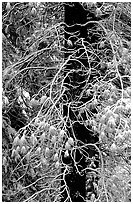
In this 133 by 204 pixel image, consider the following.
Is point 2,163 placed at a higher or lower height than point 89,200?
higher

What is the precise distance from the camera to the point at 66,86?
3006 mm

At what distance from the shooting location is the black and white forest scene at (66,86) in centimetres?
285

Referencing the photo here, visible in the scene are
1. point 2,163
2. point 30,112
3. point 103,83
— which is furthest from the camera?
point 30,112

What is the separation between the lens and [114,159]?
3094 mm

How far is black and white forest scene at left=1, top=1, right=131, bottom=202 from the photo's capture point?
2.85 meters

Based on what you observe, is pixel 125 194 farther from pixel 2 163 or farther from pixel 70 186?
pixel 2 163

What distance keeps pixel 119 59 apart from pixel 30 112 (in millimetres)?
992

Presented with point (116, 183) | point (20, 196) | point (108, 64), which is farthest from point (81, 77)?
point (20, 196)

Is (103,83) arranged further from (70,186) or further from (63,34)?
(70,186)

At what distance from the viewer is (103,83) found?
9.06 ft

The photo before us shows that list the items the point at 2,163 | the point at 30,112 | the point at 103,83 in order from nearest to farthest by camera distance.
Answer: the point at 103,83
the point at 2,163
the point at 30,112

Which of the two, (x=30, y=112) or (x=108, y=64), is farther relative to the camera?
(x=30, y=112)

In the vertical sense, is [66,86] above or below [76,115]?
above

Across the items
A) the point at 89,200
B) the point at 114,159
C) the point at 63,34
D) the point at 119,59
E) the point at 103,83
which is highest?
the point at 63,34
